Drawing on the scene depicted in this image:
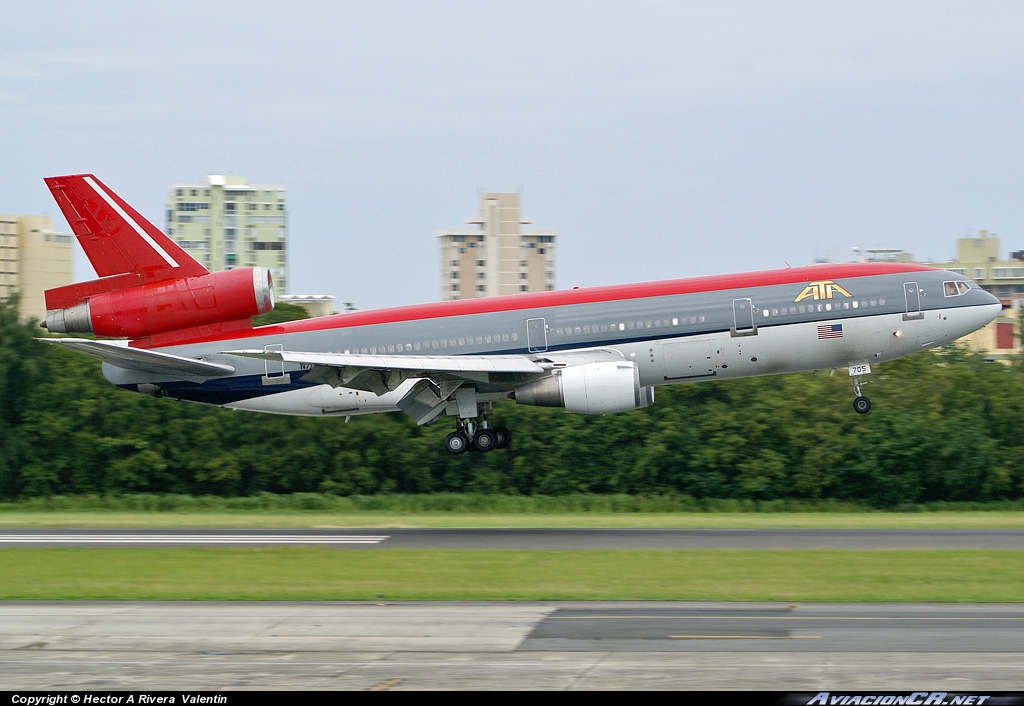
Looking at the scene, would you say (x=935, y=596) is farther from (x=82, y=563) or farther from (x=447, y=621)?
(x=82, y=563)

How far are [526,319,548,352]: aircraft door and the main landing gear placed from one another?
2.76 metres

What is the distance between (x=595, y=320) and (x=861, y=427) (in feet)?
66.4

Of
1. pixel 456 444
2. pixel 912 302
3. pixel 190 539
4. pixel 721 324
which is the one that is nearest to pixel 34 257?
pixel 456 444

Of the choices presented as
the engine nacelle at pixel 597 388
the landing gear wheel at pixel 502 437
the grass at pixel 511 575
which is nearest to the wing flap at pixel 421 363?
the engine nacelle at pixel 597 388

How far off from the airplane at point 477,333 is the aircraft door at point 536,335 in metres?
0.04

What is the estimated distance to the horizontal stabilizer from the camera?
109ft

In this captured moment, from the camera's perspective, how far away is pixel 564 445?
5116 centimetres

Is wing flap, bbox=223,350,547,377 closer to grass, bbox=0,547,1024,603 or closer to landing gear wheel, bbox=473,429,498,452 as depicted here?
landing gear wheel, bbox=473,429,498,452

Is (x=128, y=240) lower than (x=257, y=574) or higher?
higher

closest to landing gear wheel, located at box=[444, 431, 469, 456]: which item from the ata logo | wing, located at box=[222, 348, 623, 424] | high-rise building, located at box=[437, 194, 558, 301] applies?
wing, located at box=[222, 348, 623, 424]

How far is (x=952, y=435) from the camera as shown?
159 ft

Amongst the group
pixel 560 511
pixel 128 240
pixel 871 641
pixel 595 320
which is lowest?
pixel 560 511

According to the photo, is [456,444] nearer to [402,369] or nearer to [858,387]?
[402,369]

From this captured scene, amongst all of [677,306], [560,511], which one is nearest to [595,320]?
[677,306]
